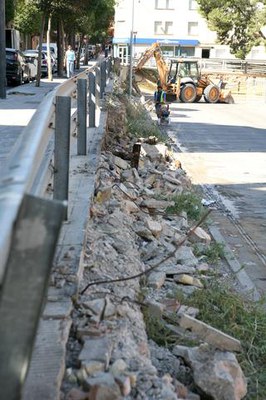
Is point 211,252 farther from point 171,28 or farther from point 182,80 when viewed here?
point 171,28

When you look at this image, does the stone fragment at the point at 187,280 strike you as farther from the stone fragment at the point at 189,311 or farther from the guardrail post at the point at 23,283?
the guardrail post at the point at 23,283

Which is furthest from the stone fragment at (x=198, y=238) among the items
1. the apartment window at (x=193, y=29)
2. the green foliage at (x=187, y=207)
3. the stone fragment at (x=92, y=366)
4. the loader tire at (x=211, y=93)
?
the apartment window at (x=193, y=29)

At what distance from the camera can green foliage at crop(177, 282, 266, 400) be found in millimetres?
4332

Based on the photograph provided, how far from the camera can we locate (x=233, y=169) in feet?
53.3

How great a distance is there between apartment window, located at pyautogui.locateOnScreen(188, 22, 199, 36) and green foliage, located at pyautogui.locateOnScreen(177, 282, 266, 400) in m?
78.2

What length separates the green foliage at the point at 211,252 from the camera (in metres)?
7.54

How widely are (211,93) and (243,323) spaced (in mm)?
34804

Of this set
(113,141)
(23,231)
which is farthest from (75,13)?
(23,231)

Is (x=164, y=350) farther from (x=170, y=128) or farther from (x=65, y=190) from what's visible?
(x=170, y=128)

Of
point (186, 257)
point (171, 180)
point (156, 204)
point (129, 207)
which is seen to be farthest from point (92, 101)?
point (186, 257)

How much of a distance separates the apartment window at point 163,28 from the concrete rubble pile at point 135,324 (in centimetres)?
7563

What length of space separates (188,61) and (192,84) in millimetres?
1364

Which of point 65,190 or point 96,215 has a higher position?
point 65,190

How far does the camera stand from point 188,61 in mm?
37562
